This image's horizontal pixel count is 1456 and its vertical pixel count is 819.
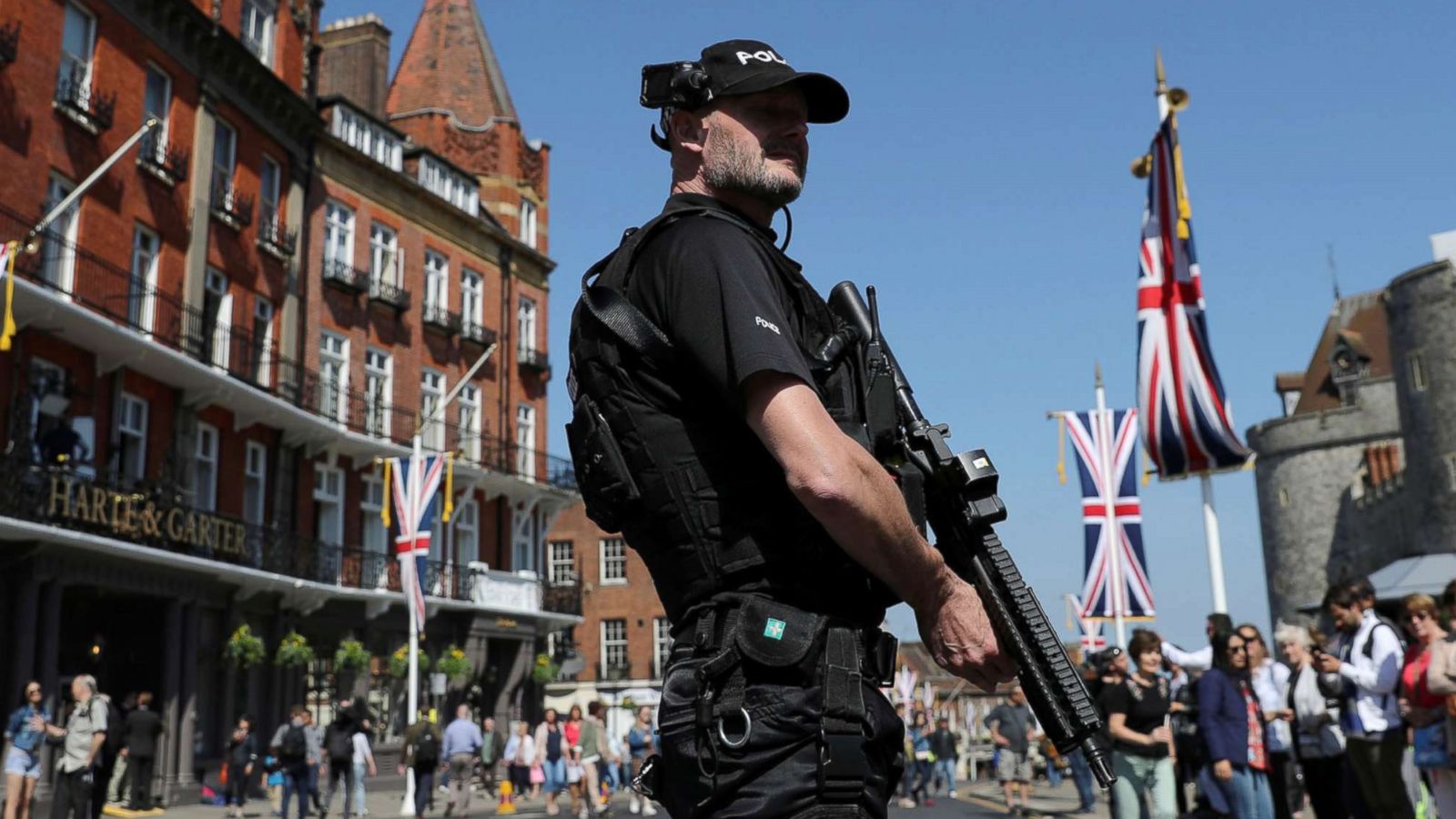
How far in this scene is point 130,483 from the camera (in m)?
24.1

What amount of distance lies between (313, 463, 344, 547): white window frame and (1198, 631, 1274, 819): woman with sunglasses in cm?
2506

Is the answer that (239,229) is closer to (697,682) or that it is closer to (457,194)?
(457,194)

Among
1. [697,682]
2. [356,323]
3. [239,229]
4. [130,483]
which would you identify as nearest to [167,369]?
[130,483]

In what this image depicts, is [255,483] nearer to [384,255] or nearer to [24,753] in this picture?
[384,255]

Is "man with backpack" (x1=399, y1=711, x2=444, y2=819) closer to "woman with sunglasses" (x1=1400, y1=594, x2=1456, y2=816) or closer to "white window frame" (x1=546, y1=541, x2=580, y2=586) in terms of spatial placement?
"woman with sunglasses" (x1=1400, y1=594, x2=1456, y2=816)

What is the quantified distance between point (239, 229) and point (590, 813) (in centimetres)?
1467

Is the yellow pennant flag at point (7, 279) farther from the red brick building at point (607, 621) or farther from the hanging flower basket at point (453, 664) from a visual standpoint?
the red brick building at point (607, 621)

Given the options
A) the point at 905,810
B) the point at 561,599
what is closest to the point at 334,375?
the point at 561,599

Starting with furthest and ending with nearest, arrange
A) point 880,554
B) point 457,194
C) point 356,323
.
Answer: point 457,194
point 356,323
point 880,554

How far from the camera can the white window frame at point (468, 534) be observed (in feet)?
124

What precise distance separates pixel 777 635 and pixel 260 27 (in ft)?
104

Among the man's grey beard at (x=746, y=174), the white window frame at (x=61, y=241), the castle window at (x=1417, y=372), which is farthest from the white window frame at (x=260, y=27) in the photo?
the castle window at (x=1417, y=372)

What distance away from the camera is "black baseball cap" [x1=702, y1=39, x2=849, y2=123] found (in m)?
2.83

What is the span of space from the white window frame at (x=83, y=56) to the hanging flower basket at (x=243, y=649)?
10.2m
